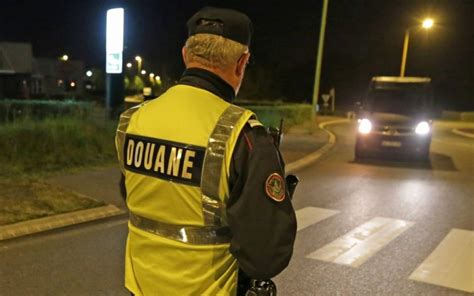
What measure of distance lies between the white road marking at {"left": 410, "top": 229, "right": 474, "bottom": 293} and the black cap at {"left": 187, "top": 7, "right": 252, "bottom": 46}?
12.9 feet

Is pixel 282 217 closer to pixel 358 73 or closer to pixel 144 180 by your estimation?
pixel 144 180

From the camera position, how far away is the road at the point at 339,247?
4695 millimetres

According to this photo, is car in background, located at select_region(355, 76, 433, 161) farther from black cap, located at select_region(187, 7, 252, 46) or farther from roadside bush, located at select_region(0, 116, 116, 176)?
black cap, located at select_region(187, 7, 252, 46)

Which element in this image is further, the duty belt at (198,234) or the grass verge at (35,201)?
the grass verge at (35,201)

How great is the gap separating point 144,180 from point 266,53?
183 feet

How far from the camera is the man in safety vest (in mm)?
1663

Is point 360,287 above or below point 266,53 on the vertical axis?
below

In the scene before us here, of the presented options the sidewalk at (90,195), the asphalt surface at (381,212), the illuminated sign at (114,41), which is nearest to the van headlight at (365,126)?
the asphalt surface at (381,212)

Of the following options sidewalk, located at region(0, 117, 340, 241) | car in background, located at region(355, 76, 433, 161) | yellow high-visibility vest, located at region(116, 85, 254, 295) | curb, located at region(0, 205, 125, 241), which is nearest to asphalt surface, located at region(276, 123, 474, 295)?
car in background, located at region(355, 76, 433, 161)

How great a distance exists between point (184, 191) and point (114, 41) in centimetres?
1515

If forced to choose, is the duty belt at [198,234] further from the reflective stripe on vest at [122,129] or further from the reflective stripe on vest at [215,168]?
the reflective stripe on vest at [122,129]

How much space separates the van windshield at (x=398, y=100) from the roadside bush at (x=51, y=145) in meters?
7.23

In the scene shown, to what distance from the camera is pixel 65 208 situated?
703 cm

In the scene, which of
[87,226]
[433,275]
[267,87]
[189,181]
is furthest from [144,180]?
[267,87]
